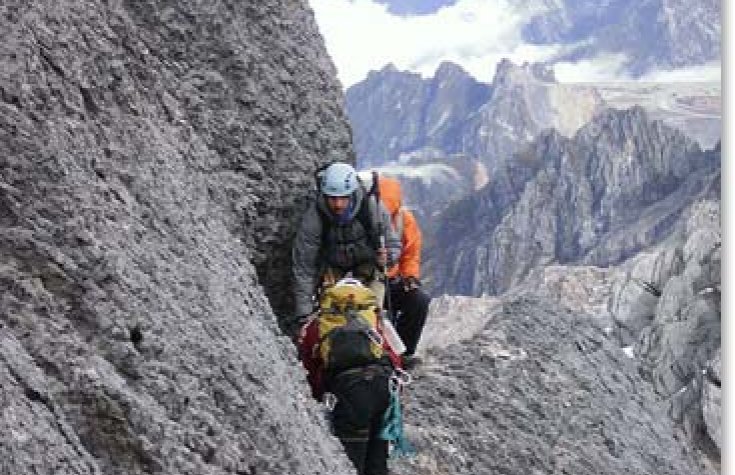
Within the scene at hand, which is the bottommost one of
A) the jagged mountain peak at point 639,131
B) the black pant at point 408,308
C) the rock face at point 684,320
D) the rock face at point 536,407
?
the rock face at point 684,320

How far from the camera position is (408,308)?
12.3 m

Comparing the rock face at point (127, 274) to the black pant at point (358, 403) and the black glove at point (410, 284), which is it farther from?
the black glove at point (410, 284)

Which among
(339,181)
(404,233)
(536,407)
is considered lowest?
(536,407)

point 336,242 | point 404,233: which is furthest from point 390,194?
point 336,242

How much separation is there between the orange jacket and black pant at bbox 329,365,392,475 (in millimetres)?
2361

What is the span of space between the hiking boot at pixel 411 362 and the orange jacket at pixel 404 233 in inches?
46.3

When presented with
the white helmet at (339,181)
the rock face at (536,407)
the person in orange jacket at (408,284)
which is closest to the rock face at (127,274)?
the white helmet at (339,181)

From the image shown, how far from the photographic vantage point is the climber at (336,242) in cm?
1073

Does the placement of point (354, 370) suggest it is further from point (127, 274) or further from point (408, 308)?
point (127, 274)

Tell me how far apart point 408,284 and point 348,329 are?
2.80m

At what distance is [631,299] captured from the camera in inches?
2557

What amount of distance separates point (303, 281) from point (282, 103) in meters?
2.01

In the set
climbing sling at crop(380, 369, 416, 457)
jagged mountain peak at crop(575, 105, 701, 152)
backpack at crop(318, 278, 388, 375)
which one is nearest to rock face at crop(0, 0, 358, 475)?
backpack at crop(318, 278, 388, 375)

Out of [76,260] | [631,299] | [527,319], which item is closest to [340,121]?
[527,319]
